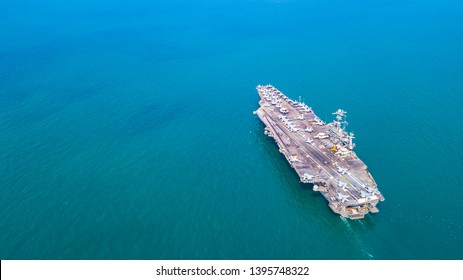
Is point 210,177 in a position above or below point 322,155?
below

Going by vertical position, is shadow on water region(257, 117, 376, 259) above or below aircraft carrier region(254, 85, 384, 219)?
below

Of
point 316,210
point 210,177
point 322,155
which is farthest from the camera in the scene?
point 322,155

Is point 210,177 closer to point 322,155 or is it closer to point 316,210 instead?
point 316,210

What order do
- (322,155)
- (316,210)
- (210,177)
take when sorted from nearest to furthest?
(316,210)
(210,177)
(322,155)

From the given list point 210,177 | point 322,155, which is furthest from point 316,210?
point 210,177

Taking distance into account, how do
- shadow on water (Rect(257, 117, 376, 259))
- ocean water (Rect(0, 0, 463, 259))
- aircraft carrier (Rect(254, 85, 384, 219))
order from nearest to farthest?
ocean water (Rect(0, 0, 463, 259))
shadow on water (Rect(257, 117, 376, 259))
aircraft carrier (Rect(254, 85, 384, 219))

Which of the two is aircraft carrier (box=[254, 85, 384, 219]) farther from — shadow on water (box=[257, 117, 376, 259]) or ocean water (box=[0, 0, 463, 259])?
ocean water (box=[0, 0, 463, 259])

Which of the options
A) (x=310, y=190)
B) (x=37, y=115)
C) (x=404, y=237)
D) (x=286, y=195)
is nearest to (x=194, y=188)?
(x=286, y=195)

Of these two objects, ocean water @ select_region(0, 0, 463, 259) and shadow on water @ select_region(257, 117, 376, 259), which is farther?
shadow on water @ select_region(257, 117, 376, 259)

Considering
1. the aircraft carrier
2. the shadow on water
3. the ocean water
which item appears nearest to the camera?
the ocean water

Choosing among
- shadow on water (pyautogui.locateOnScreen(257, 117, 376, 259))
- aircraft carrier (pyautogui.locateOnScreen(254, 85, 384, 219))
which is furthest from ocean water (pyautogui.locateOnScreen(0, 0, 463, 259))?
aircraft carrier (pyautogui.locateOnScreen(254, 85, 384, 219))
